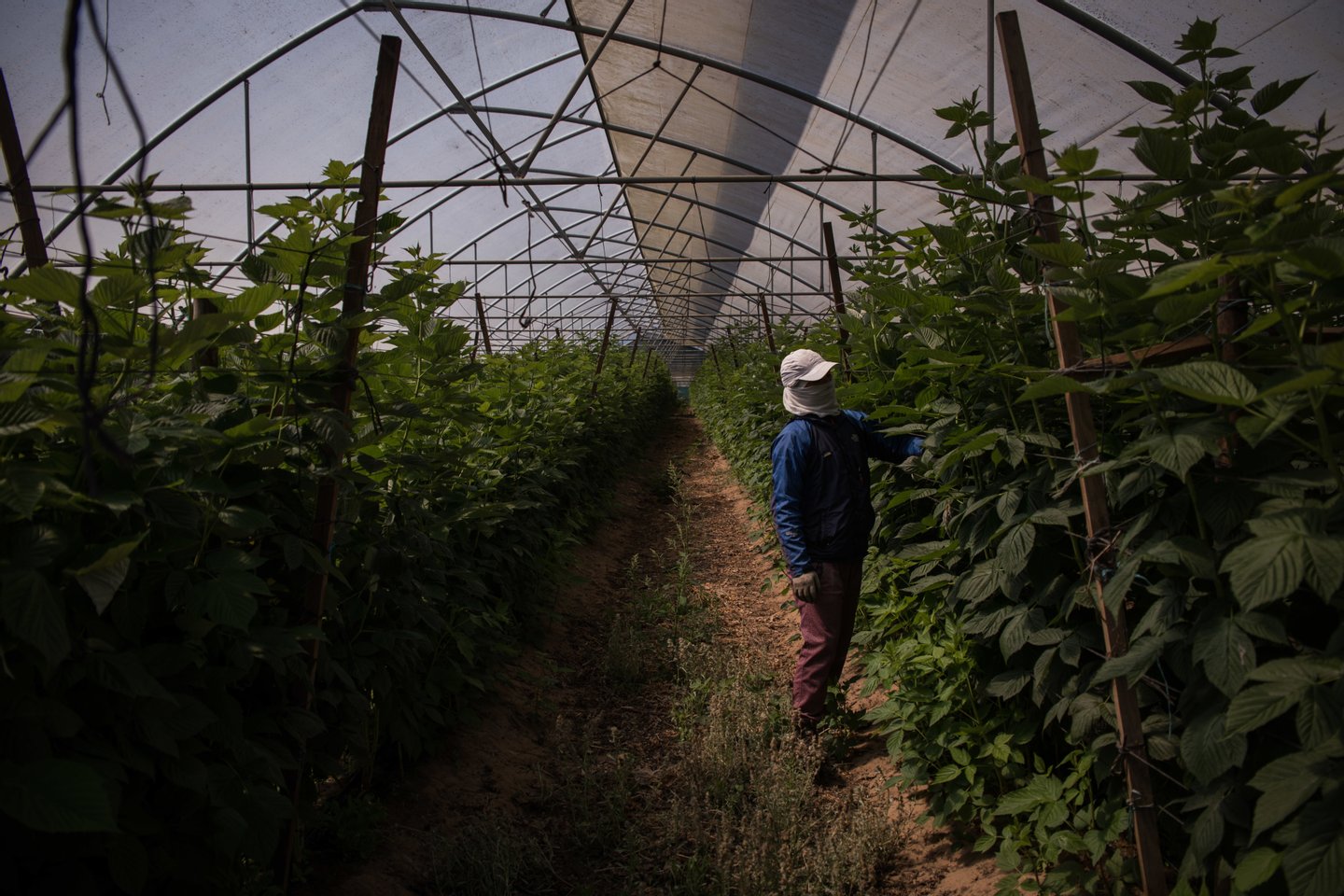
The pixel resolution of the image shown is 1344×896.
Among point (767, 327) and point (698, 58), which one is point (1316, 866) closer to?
point (698, 58)

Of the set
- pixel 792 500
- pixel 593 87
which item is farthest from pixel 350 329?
pixel 593 87

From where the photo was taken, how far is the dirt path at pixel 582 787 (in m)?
3.08

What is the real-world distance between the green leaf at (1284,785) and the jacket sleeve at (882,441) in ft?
7.24

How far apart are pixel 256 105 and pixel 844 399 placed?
741 centimetres

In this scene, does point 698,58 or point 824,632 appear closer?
point 824,632

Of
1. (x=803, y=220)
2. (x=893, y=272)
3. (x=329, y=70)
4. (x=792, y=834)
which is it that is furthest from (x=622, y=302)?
(x=792, y=834)

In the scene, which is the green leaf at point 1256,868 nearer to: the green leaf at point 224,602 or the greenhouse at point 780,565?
the greenhouse at point 780,565

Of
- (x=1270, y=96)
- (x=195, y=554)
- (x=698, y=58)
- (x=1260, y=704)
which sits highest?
(x=698, y=58)

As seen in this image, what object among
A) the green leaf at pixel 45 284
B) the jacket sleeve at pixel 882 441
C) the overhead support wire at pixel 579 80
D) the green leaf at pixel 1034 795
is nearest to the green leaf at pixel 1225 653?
the green leaf at pixel 1034 795

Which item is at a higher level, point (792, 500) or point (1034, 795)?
point (792, 500)

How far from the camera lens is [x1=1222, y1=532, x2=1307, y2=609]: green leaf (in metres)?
1.71

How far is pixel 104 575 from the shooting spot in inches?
64.6

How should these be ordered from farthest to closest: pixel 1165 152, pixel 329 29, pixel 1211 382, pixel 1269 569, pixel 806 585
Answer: pixel 329 29
pixel 806 585
pixel 1165 152
pixel 1211 382
pixel 1269 569

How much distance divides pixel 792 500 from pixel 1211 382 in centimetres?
238
